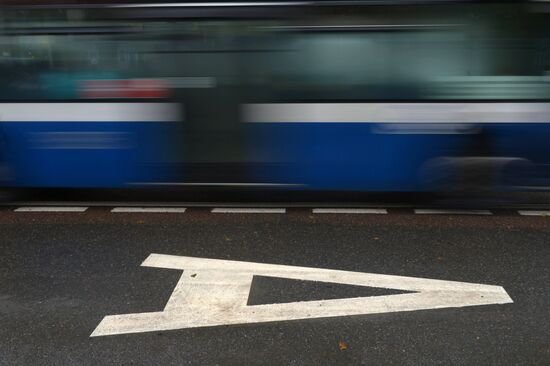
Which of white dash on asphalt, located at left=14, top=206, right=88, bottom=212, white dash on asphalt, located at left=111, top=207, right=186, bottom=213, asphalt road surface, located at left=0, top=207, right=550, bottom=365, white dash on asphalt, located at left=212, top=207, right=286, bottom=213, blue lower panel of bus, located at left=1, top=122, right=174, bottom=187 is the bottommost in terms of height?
white dash on asphalt, located at left=14, top=206, right=88, bottom=212

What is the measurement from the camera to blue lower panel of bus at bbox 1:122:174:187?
6.84 meters

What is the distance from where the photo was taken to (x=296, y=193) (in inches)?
299

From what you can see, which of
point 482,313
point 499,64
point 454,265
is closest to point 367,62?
point 499,64

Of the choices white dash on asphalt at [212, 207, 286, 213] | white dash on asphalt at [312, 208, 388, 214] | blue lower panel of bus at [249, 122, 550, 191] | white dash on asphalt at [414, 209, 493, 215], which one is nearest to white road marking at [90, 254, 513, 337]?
white dash on asphalt at [212, 207, 286, 213]

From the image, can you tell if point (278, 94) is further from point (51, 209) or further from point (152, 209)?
point (51, 209)

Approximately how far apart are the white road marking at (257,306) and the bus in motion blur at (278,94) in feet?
6.53

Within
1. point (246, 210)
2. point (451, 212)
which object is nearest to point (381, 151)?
point (451, 212)

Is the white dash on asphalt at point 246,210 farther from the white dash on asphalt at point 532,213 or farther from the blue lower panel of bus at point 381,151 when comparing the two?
the white dash on asphalt at point 532,213

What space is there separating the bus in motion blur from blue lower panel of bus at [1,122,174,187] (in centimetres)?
2

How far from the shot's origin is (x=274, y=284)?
189 inches

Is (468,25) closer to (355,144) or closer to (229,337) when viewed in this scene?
(355,144)

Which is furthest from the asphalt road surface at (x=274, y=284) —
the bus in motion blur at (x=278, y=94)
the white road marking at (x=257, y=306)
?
the bus in motion blur at (x=278, y=94)

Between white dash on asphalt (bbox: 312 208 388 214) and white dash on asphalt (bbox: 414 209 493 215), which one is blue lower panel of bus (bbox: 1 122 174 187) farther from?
white dash on asphalt (bbox: 414 209 493 215)

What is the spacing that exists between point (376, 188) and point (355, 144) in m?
0.60
